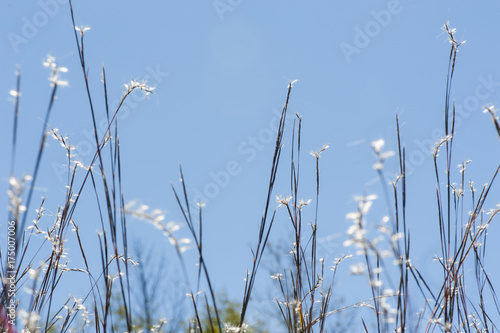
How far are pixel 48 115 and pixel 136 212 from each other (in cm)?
29

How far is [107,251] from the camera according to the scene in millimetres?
1058

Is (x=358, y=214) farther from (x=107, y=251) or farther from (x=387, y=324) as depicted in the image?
(x=107, y=251)

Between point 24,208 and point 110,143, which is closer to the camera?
point 24,208

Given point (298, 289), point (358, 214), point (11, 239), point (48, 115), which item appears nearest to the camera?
point (358, 214)

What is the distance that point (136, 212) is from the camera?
0.81m

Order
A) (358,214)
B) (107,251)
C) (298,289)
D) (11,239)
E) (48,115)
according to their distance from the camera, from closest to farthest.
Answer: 1. (358,214)
2. (48,115)
3. (107,251)
4. (298,289)
5. (11,239)

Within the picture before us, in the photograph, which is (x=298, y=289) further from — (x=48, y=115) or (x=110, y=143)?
(x=48, y=115)

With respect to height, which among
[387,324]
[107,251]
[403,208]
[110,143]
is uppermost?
[110,143]

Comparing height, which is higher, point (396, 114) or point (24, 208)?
point (396, 114)

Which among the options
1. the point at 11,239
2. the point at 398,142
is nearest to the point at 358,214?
the point at 398,142

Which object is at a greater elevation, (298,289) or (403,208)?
(403,208)

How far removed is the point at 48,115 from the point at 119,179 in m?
0.24

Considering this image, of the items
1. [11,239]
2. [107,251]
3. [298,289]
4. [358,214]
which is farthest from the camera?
[11,239]

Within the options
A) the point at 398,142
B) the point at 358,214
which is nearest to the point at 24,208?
the point at 358,214
